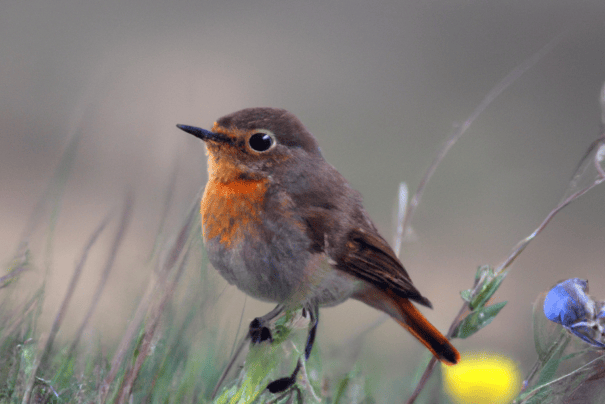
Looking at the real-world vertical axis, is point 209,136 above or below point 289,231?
above

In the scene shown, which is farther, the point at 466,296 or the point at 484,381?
the point at 484,381

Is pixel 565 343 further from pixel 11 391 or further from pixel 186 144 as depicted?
pixel 11 391

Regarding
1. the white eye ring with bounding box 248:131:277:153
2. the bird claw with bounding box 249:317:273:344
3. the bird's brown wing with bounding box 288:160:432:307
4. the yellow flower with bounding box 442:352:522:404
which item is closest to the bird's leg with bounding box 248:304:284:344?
the bird claw with bounding box 249:317:273:344

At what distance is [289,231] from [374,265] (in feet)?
0.49

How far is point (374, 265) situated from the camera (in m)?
0.89

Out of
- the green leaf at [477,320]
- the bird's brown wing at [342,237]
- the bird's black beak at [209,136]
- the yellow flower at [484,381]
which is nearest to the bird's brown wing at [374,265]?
the bird's brown wing at [342,237]

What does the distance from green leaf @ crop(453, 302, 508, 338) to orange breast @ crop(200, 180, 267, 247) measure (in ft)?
1.23

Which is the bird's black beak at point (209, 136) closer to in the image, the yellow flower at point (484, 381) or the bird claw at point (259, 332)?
the bird claw at point (259, 332)

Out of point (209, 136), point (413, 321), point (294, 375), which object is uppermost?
point (209, 136)

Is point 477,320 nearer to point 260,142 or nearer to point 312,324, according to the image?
point 312,324

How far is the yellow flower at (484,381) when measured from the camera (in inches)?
46.9

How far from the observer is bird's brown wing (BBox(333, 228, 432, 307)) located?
871 mm

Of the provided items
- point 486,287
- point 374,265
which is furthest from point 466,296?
point 374,265

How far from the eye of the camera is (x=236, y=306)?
1043 millimetres
